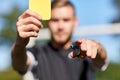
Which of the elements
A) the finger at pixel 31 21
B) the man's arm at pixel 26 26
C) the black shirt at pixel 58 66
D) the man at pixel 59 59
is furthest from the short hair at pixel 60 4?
the finger at pixel 31 21

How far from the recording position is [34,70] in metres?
2.21

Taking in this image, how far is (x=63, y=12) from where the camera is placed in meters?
2.35

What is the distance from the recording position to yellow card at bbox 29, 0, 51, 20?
4.96 ft

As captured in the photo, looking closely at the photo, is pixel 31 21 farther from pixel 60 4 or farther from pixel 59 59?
pixel 60 4

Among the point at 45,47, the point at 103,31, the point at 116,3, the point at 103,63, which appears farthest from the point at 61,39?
the point at 116,3

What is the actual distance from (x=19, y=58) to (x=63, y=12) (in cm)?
48

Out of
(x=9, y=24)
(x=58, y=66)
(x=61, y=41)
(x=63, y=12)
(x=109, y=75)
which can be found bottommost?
(x=9, y=24)

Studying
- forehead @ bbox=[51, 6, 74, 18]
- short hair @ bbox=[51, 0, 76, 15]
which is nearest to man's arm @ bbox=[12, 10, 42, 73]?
forehead @ bbox=[51, 6, 74, 18]

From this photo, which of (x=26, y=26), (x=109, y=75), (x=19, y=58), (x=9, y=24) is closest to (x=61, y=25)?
(x=19, y=58)

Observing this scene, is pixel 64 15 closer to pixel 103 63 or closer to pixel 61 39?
pixel 61 39

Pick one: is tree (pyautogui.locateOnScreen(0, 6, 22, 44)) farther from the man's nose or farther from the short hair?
the man's nose

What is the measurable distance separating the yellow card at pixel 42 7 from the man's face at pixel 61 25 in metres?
0.72

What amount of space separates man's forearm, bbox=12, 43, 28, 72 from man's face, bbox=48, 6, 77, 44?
261 mm

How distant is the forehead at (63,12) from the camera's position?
2.34 metres
